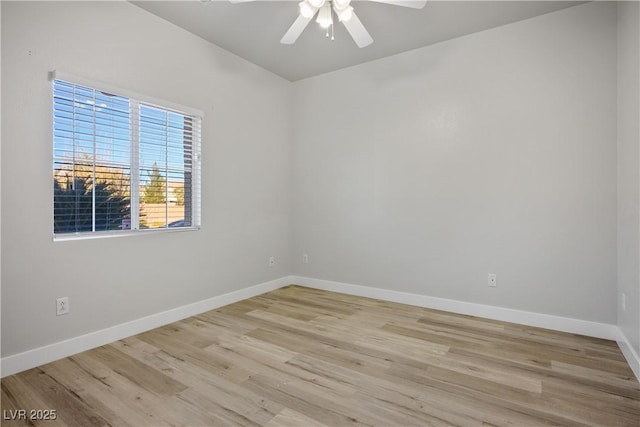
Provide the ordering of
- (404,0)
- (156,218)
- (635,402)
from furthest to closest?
1. (156,218)
2. (404,0)
3. (635,402)

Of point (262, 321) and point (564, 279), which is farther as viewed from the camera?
point (262, 321)

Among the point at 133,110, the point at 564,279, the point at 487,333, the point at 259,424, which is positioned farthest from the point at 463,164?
the point at 133,110

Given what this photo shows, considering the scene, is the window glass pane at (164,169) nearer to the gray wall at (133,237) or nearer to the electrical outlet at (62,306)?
the gray wall at (133,237)

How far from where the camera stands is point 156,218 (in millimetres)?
2928

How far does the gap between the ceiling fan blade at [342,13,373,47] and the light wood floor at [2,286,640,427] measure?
233 cm

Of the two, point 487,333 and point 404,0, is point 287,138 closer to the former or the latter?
point 404,0

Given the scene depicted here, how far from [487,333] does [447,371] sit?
857mm

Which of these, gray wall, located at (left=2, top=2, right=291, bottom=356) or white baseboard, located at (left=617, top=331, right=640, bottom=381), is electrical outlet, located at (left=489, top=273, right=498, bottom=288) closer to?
white baseboard, located at (left=617, top=331, right=640, bottom=381)

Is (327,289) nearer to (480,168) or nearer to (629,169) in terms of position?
(480,168)

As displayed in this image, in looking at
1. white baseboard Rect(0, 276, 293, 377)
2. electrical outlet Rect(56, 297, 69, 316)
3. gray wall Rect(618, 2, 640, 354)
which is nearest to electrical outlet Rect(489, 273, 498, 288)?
gray wall Rect(618, 2, 640, 354)

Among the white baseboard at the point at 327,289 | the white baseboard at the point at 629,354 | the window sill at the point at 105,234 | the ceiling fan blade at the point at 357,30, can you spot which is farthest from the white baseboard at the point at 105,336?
the white baseboard at the point at 629,354

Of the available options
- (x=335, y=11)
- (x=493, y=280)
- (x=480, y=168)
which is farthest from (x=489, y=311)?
(x=335, y=11)

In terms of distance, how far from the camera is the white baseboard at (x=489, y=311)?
2678mm

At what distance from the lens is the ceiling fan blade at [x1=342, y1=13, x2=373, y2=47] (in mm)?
2314
